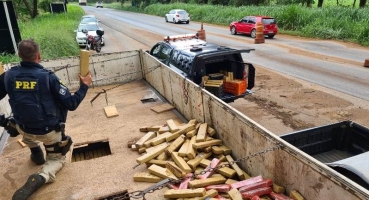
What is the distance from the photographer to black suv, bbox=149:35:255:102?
23.1ft

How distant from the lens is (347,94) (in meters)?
9.13

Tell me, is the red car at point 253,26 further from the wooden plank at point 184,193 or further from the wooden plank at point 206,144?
the wooden plank at point 184,193

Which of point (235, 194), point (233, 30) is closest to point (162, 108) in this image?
point (235, 194)

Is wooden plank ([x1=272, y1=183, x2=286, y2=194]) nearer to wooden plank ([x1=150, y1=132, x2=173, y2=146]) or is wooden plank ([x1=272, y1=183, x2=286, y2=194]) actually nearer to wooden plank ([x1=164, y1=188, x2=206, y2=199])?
wooden plank ([x1=164, y1=188, x2=206, y2=199])

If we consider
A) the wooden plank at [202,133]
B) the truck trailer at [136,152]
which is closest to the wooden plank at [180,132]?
the wooden plank at [202,133]

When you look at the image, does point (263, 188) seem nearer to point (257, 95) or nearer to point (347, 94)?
point (257, 95)

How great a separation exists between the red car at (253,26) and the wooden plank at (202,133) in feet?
54.7

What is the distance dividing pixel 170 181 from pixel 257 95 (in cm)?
593

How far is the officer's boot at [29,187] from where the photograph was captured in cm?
417

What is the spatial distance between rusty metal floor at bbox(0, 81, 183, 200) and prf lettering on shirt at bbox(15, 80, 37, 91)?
1.66m

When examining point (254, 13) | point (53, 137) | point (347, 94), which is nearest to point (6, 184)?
point (53, 137)

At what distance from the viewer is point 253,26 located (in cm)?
2153

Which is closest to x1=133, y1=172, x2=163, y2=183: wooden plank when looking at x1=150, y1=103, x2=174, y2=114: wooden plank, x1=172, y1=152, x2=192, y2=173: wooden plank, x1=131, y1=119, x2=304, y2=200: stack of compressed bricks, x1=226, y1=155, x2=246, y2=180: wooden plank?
x1=131, y1=119, x2=304, y2=200: stack of compressed bricks

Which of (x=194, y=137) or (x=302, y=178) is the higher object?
(x=302, y=178)
